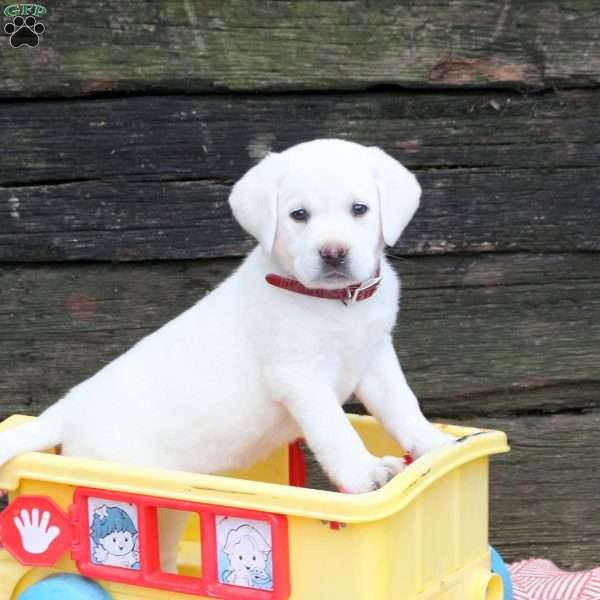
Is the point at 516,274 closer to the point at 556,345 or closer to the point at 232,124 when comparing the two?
the point at 556,345

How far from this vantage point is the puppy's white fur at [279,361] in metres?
2.04

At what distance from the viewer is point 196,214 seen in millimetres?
2779

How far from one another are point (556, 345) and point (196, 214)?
915 millimetres

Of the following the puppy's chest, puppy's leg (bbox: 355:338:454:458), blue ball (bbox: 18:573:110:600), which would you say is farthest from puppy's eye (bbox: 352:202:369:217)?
blue ball (bbox: 18:573:110:600)

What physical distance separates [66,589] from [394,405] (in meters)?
0.68

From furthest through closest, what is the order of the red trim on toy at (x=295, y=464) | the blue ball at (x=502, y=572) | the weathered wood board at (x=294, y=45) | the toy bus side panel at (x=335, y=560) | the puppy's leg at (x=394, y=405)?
the weathered wood board at (x=294, y=45), the red trim on toy at (x=295, y=464), the blue ball at (x=502, y=572), the puppy's leg at (x=394, y=405), the toy bus side panel at (x=335, y=560)

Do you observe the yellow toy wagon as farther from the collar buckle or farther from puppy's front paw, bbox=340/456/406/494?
the collar buckle

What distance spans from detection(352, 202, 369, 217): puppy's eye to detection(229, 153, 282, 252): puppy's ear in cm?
13

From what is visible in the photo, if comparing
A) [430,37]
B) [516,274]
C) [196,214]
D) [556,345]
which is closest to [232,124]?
[196,214]

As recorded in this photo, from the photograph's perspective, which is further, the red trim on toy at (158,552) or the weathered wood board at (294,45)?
the weathered wood board at (294,45)

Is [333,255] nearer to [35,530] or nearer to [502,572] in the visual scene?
[35,530]

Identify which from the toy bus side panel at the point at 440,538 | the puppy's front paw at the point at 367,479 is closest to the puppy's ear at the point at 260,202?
the puppy's front paw at the point at 367,479

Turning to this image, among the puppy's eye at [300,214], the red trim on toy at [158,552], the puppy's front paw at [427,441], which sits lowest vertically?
the red trim on toy at [158,552]

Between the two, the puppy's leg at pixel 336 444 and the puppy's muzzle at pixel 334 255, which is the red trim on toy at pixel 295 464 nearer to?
the puppy's leg at pixel 336 444
